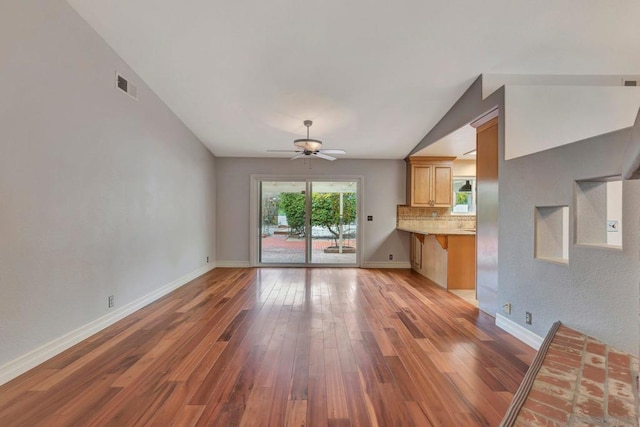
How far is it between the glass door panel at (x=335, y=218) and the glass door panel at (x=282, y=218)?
0.75 feet

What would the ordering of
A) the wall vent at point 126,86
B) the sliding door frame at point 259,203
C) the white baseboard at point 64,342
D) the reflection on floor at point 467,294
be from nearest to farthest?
the white baseboard at point 64,342 → the wall vent at point 126,86 → the reflection on floor at point 467,294 → the sliding door frame at point 259,203

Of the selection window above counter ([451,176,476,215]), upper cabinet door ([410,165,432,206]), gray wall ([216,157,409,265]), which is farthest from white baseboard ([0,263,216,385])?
window above counter ([451,176,476,215])

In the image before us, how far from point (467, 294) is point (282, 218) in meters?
3.89

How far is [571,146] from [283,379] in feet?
9.10

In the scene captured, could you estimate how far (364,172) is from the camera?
252 inches

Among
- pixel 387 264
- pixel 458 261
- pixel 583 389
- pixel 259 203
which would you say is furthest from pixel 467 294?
pixel 259 203

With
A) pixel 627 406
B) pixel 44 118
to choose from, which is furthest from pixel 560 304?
pixel 44 118

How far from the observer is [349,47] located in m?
3.08

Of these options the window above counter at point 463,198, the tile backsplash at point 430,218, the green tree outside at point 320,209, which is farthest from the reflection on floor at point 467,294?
the green tree outside at point 320,209

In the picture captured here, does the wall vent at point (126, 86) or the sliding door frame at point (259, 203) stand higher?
the wall vent at point (126, 86)

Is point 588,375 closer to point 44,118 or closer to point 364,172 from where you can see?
point 44,118

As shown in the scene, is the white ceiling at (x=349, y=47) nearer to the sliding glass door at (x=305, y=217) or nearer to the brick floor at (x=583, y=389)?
the sliding glass door at (x=305, y=217)

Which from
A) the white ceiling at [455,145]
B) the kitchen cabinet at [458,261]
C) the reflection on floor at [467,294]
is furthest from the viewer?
the kitchen cabinet at [458,261]

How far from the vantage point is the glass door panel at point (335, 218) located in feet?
21.3
